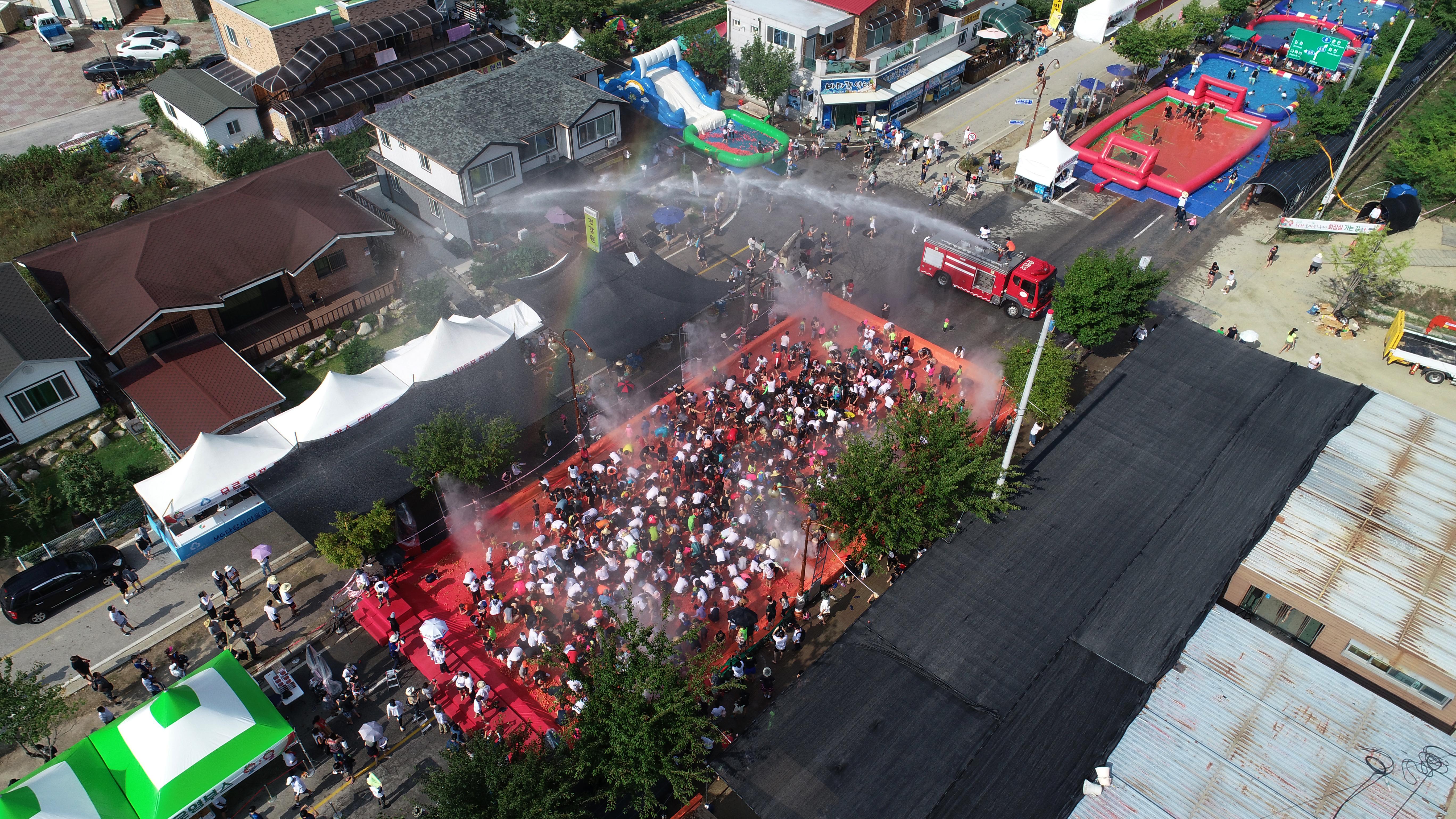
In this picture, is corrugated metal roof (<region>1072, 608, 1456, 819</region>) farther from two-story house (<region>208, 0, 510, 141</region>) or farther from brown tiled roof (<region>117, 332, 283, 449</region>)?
two-story house (<region>208, 0, 510, 141</region>)

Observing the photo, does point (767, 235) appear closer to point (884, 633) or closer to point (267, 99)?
point (884, 633)

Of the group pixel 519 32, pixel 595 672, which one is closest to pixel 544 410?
pixel 595 672

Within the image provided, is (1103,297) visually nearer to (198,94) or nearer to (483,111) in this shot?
(483,111)

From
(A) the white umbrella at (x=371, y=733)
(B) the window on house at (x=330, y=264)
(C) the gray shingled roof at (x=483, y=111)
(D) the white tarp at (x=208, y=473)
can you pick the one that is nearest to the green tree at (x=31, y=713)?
(D) the white tarp at (x=208, y=473)

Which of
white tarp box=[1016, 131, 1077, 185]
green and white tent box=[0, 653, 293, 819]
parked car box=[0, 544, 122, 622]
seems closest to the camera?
green and white tent box=[0, 653, 293, 819]

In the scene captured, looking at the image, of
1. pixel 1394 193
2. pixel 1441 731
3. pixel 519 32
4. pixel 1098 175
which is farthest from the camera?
pixel 519 32

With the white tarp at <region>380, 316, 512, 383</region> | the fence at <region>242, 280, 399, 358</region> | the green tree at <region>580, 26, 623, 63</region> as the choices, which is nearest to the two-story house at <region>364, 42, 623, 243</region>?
the fence at <region>242, 280, 399, 358</region>
